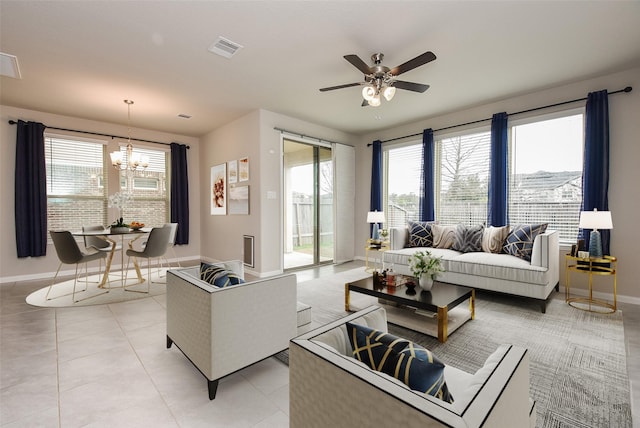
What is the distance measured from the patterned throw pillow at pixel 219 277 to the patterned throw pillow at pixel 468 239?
3.57 m

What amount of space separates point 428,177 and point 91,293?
547cm

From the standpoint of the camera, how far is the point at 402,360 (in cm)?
92

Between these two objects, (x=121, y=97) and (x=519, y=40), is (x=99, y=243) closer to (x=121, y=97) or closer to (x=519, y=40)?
(x=121, y=97)

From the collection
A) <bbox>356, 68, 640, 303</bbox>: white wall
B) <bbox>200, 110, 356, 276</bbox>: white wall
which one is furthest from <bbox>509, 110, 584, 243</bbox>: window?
<bbox>200, 110, 356, 276</bbox>: white wall

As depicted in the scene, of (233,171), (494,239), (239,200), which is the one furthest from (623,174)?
(233,171)

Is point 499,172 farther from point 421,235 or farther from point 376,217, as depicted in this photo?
point 376,217

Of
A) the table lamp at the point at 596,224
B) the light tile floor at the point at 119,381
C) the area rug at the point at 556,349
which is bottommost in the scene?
the light tile floor at the point at 119,381

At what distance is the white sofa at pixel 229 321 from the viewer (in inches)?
68.5

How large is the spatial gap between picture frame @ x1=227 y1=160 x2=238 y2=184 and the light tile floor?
9.92ft

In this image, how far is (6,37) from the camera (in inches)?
107

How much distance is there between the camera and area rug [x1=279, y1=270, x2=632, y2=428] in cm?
165

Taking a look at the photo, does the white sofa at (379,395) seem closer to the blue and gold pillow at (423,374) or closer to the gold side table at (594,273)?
the blue and gold pillow at (423,374)

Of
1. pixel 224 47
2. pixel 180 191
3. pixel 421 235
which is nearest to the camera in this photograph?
pixel 224 47

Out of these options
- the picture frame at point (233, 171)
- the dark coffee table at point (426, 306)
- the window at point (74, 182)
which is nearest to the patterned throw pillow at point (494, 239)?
the dark coffee table at point (426, 306)
